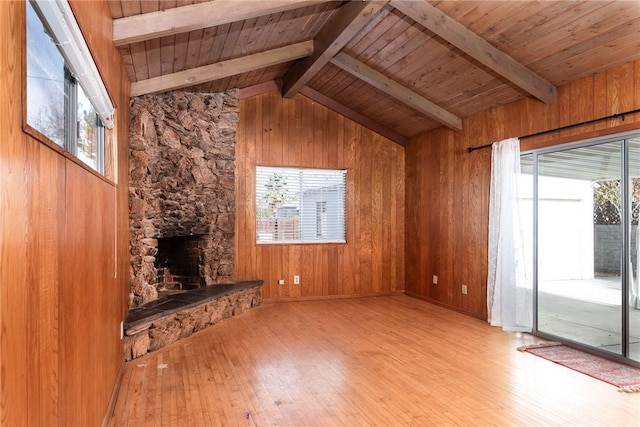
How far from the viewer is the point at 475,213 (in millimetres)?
4887

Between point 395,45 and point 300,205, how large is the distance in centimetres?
272

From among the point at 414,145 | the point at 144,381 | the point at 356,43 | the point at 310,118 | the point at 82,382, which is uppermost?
the point at 356,43

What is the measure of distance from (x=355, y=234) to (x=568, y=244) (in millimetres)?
3047

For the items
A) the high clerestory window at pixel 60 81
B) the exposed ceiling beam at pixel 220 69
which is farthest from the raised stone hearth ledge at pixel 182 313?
the exposed ceiling beam at pixel 220 69

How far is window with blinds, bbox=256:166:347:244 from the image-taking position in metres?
5.69

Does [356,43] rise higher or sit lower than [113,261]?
higher

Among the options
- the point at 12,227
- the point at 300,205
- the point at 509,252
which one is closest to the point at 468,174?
the point at 509,252

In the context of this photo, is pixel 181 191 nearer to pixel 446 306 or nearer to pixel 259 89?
pixel 259 89

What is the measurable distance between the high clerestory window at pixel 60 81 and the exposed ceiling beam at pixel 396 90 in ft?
10.5

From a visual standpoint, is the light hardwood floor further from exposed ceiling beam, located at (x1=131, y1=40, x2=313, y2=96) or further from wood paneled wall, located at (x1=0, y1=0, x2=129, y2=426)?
exposed ceiling beam, located at (x1=131, y1=40, x2=313, y2=96)

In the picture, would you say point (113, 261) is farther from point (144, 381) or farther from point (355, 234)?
point (355, 234)

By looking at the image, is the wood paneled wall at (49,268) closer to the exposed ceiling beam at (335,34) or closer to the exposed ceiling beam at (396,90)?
the exposed ceiling beam at (335,34)

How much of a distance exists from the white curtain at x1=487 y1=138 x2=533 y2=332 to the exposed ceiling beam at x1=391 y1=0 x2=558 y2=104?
64 cm

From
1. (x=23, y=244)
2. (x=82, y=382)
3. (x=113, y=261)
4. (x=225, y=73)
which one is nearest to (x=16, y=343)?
(x=23, y=244)
